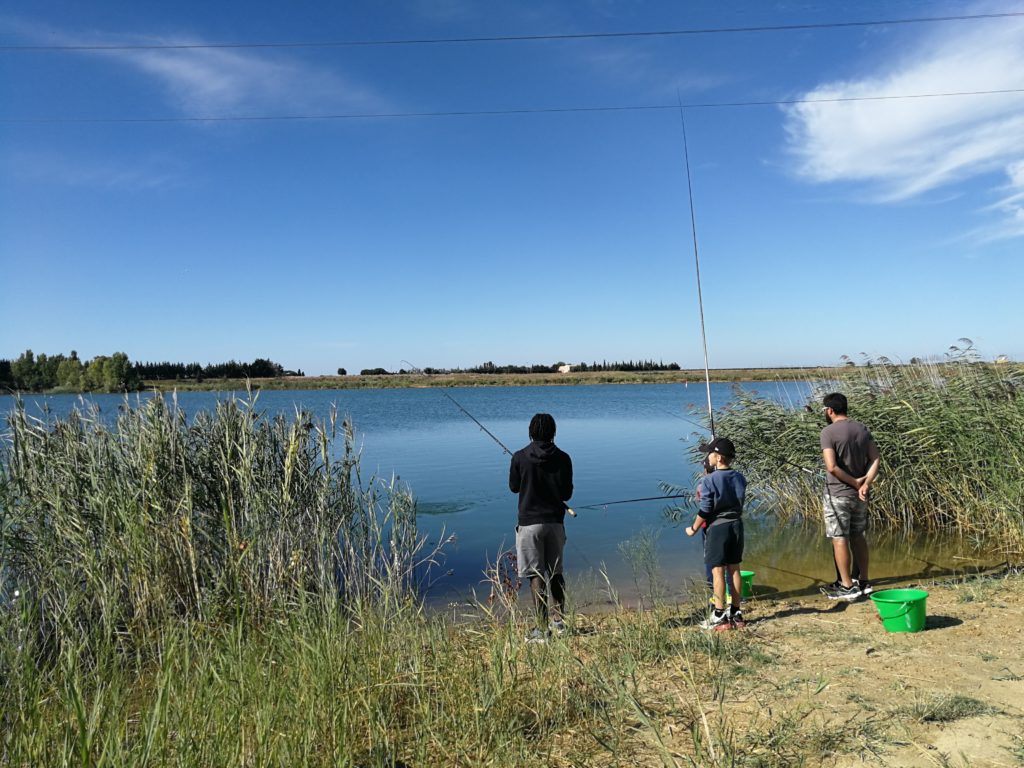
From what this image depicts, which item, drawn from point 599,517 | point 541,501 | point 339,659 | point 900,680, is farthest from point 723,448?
point 599,517

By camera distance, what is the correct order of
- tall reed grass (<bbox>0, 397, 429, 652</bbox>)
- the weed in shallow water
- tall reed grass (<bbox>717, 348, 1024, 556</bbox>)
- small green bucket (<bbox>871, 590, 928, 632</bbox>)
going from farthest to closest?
tall reed grass (<bbox>717, 348, 1024, 556</bbox>) < tall reed grass (<bbox>0, 397, 429, 652</bbox>) < small green bucket (<bbox>871, 590, 928, 632</bbox>) < the weed in shallow water

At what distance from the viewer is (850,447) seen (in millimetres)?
6105

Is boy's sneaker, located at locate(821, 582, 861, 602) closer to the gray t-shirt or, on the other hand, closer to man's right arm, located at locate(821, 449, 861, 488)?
the gray t-shirt

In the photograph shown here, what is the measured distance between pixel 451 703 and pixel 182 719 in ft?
4.06

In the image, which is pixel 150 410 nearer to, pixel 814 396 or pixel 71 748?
pixel 71 748

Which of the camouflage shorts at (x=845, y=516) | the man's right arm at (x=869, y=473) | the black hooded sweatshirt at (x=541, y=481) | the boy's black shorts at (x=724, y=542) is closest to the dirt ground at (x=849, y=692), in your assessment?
the boy's black shorts at (x=724, y=542)

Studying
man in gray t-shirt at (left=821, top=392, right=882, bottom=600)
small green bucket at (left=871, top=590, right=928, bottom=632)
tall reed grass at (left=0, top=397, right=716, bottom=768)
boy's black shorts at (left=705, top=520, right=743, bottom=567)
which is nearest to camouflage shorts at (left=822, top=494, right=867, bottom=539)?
man in gray t-shirt at (left=821, top=392, right=882, bottom=600)

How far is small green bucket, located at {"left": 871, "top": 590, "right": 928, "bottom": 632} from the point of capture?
5.11 meters

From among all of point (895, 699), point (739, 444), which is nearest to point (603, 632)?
point (895, 699)

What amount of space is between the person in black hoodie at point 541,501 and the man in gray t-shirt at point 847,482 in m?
2.54

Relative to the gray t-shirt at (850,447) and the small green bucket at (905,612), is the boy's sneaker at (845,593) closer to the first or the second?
the gray t-shirt at (850,447)

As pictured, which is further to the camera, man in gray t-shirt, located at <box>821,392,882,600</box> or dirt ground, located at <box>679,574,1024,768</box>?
man in gray t-shirt, located at <box>821,392,882,600</box>

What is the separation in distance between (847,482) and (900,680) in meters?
2.22

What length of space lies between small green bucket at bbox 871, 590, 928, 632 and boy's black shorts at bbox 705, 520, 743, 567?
44.7 inches
